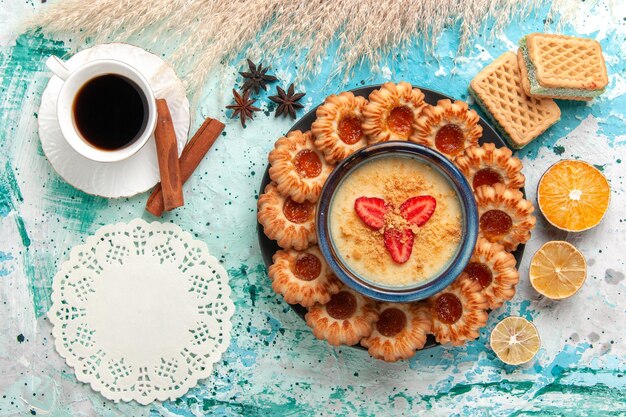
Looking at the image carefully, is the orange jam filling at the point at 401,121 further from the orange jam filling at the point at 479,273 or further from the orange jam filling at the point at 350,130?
the orange jam filling at the point at 479,273

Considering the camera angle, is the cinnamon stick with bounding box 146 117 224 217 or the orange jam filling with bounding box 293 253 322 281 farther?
the cinnamon stick with bounding box 146 117 224 217

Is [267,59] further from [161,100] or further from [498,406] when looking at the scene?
[498,406]

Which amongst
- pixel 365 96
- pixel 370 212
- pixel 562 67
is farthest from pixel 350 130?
pixel 562 67

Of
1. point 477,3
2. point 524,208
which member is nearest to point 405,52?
point 477,3

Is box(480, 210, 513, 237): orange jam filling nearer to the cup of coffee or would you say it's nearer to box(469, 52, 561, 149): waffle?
box(469, 52, 561, 149): waffle

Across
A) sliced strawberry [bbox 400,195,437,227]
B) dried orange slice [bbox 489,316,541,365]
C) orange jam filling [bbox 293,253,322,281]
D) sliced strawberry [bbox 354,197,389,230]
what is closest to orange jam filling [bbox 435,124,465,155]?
sliced strawberry [bbox 400,195,437,227]

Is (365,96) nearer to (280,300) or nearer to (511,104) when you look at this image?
(511,104)
